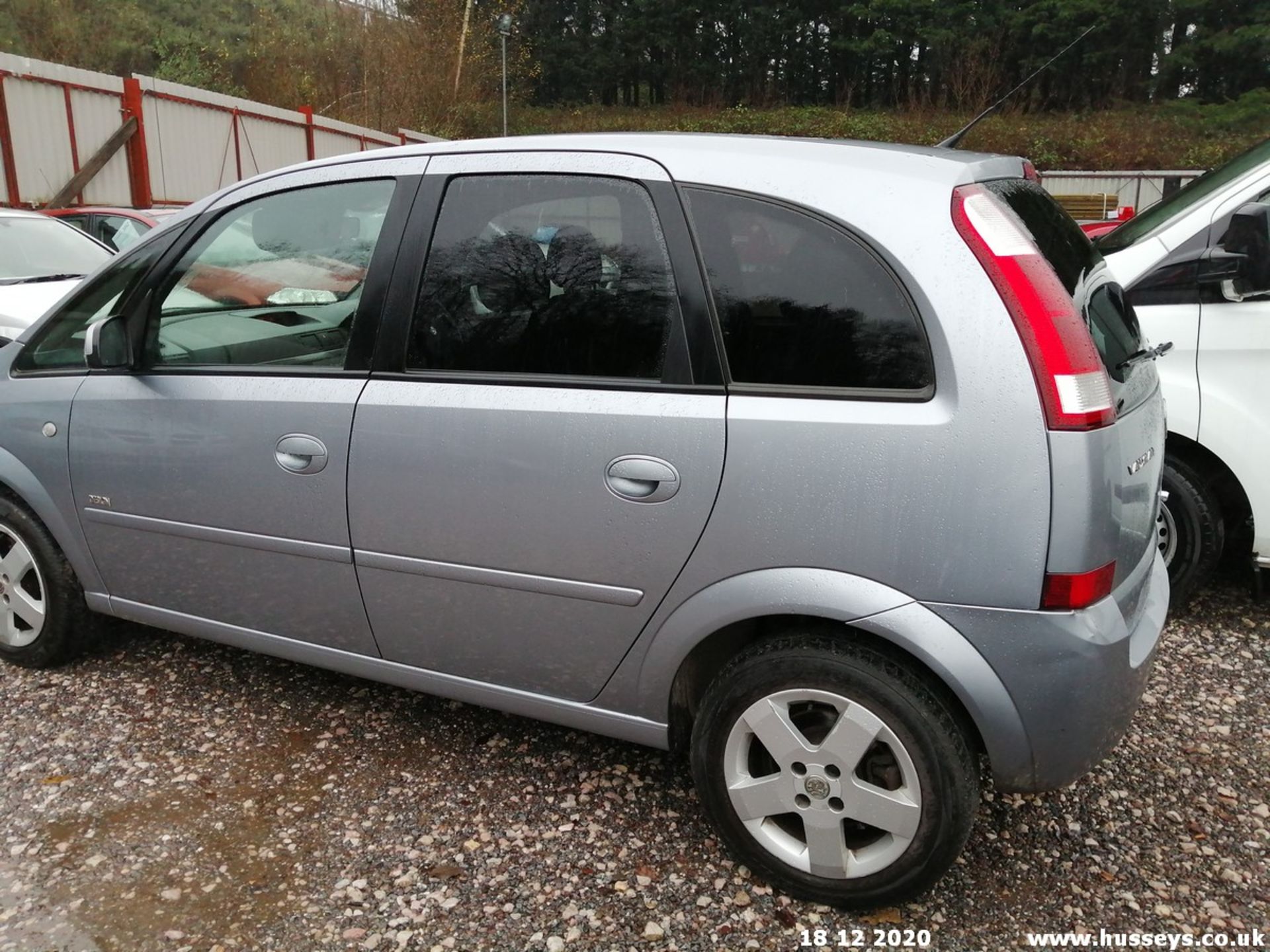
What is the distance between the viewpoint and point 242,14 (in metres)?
38.6

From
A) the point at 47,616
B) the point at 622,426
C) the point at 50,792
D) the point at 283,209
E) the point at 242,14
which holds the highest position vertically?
the point at 242,14

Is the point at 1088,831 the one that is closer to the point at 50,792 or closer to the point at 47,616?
the point at 50,792

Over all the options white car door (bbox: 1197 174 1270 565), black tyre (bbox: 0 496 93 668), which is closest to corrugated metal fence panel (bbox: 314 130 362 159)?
black tyre (bbox: 0 496 93 668)

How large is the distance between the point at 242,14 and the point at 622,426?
1695 inches

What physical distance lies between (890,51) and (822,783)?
4779 centimetres

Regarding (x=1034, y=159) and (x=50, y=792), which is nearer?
(x=50, y=792)

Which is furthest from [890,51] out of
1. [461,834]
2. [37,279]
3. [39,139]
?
[461,834]

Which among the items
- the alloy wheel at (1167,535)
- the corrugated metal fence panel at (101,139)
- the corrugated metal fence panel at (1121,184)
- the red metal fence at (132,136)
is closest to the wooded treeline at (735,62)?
the corrugated metal fence panel at (1121,184)

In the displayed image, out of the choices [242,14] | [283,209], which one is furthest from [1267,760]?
[242,14]

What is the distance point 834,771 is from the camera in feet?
7.30

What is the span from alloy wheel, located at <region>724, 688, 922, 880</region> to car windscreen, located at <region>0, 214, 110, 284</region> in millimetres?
7267

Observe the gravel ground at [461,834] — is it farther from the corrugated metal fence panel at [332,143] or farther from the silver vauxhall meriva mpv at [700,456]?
the corrugated metal fence panel at [332,143]

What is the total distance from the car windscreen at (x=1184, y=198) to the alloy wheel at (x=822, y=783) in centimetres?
270

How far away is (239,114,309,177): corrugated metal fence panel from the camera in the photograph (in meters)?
20.1
